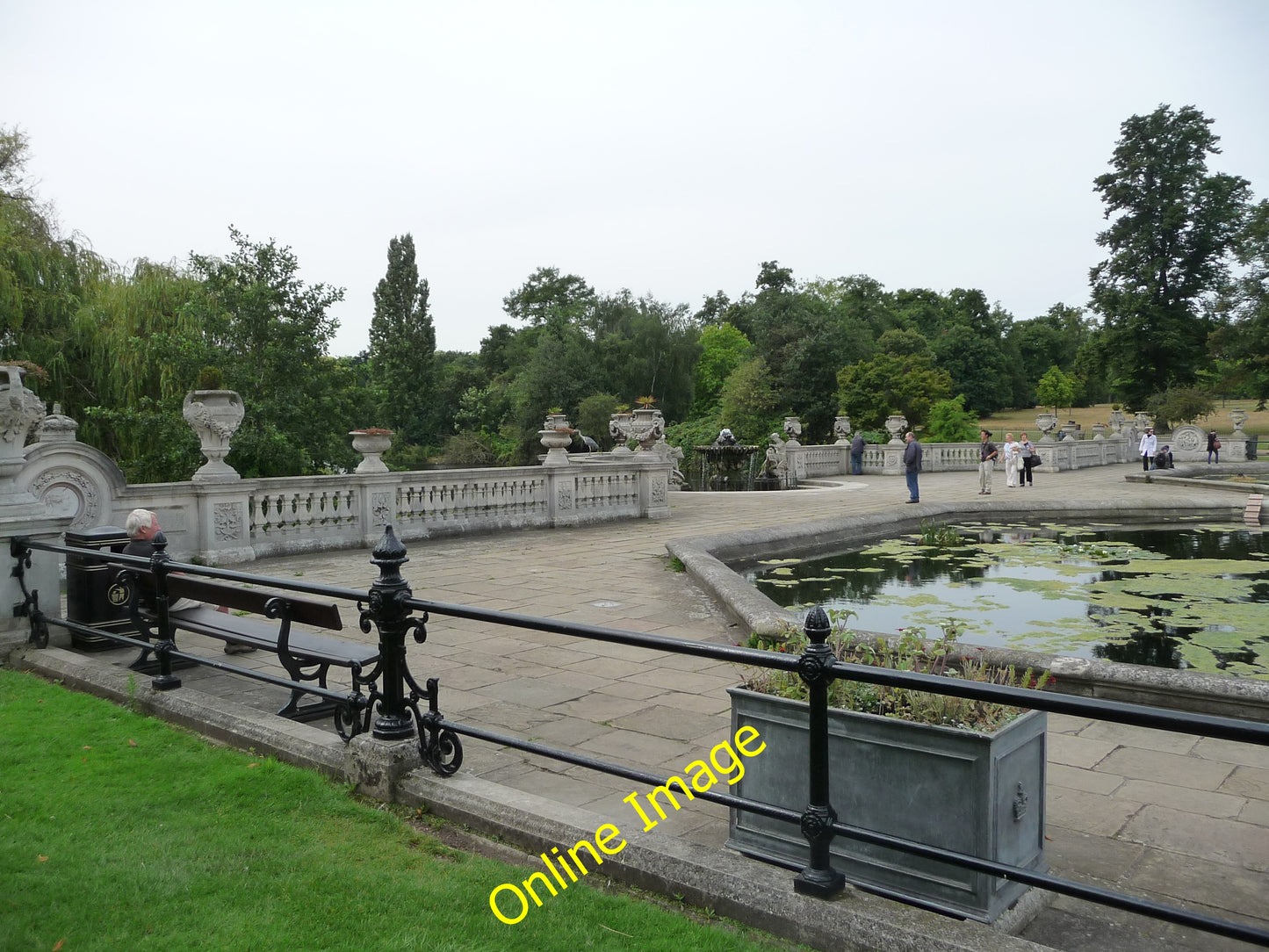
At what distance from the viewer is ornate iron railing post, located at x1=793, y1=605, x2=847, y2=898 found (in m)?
2.88

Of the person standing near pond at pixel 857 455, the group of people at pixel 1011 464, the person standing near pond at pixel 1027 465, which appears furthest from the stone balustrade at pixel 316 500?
the person standing near pond at pixel 857 455

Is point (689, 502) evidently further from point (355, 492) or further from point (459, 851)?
point (459, 851)

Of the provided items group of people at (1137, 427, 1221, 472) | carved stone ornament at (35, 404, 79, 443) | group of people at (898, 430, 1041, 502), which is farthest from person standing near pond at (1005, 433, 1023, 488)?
carved stone ornament at (35, 404, 79, 443)

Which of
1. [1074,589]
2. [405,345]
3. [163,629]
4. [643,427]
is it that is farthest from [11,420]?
[405,345]

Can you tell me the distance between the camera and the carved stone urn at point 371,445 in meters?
14.0

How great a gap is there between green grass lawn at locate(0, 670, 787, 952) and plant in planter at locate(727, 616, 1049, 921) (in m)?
0.43

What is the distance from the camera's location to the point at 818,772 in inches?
117

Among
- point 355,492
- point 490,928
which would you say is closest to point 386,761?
point 490,928

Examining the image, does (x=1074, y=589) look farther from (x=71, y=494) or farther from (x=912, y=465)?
(x=71, y=494)

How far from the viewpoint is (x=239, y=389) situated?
66.1 feet

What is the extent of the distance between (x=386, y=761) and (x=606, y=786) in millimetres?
1037

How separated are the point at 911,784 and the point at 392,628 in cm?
233

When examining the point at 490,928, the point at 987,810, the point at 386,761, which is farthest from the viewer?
the point at 386,761

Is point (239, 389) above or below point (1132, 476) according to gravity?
above
